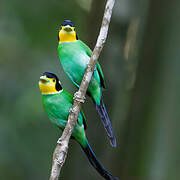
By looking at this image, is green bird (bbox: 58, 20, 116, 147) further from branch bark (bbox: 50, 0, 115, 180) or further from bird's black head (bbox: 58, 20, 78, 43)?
branch bark (bbox: 50, 0, 115, 180)

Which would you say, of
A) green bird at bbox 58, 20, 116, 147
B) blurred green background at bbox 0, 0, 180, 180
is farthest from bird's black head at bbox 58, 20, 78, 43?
blurred green background at bbox 0, 0, 180, 180

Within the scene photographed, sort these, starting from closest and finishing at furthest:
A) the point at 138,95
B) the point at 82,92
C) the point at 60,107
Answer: the point at 82,92
the point at 60,107
the point at 138,95

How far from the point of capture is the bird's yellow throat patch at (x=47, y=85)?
2.28 m

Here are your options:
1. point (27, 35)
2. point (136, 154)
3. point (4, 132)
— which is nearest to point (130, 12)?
point (136, 154)

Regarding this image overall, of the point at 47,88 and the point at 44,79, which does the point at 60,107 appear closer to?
the point at 47,88

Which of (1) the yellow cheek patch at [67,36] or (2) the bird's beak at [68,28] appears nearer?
(2) the bird's beak at [68,28]

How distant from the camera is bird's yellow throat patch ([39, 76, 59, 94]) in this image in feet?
7.48

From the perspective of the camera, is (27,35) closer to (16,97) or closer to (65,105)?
(16,97)

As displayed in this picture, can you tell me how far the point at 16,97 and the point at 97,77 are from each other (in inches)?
153

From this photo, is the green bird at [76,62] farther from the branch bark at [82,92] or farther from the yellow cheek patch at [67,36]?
the branch bark at [82,92]

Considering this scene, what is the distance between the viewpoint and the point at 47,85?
92.7 inches

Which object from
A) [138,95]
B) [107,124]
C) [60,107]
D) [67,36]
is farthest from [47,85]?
[138,95]

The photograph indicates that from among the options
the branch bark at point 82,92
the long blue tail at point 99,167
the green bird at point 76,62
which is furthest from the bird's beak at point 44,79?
the long blue tail at point 99,167

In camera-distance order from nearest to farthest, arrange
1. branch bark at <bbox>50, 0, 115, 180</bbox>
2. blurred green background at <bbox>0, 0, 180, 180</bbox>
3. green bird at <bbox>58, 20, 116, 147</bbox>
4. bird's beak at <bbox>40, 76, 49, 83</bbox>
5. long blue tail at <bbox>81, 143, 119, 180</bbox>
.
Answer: branch bark at <bbox>50, 0, 115, 180</bbox>, long blue tail at <bbox>81, 143, 119, 180</bbox>, bird's beak at <bbox>40, 76, 49, 83</bbox>, green bird at <bbox>58, 20, 116, 147</bbox>, blurred green background at <bbox>0, 0, 180, 180</bbox>
